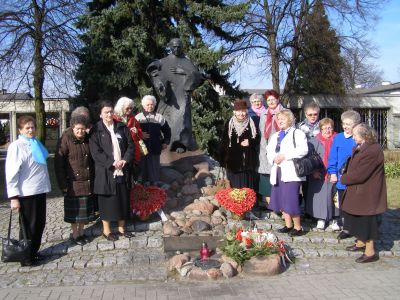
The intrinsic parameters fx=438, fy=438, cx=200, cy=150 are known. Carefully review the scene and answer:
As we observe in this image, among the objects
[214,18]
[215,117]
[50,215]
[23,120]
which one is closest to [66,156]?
[23,120]

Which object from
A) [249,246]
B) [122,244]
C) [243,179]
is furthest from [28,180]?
[243,179]

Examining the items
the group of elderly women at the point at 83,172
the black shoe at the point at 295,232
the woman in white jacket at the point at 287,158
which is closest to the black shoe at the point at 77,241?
the group of elderly women at the point at 83,172

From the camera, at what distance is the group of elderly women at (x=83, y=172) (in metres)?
4.74

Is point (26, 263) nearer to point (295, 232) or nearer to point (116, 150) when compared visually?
point (116, 150)

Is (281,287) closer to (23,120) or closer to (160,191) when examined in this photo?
(160,191)

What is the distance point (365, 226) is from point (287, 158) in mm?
1187

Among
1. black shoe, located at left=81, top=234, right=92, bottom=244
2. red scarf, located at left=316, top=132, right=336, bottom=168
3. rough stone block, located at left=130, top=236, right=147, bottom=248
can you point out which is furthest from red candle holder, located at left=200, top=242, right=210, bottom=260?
red scarf, located at left=316, top=132, right=336, bottom=168

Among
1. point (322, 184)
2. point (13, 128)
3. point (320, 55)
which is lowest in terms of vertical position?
point (322, 184)

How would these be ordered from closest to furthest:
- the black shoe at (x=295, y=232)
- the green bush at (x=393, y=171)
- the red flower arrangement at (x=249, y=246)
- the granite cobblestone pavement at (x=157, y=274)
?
the granite cobblestone pavement at (x=157, y=274), the red flower arrangement at (x=249, y=246), the black shoe at (x=295, y=232), the green bush at (x=393, y=171)

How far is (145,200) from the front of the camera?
5.86m

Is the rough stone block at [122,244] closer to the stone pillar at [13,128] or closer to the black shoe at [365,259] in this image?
the black shoe at [365,259]

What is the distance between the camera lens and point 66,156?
516cm

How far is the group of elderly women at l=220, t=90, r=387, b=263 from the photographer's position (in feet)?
16.0

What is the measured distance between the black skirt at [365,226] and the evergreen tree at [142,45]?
30.7 feet
